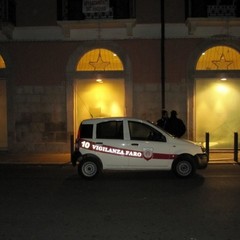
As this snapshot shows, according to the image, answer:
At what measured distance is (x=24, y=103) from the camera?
61.4 feet

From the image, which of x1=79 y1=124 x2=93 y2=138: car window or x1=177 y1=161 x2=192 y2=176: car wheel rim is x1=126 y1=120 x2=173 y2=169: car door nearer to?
x1=177 y1=161 x2=192 y2=176: car wheel rim

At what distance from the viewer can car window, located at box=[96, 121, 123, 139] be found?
467 inches

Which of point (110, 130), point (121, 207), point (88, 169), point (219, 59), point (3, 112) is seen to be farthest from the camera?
point (3, 112)

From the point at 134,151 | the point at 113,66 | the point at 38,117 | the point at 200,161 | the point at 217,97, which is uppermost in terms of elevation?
the point at 113,66

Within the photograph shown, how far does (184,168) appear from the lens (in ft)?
38.7

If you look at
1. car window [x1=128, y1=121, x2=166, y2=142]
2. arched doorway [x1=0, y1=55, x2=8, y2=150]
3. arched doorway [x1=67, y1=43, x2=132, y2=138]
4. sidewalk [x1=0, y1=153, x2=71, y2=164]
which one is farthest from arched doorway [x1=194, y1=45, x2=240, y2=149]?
arched doorway [x1=0, y1=55, x2=8, y2=150]

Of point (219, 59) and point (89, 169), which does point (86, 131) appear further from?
point (219, 59)

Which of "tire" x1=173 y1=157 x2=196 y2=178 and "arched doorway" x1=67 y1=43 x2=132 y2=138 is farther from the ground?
"arched doorway" x1=67 y1=43 x2=132 y2=138

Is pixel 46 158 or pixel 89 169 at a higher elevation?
pixel 89 169

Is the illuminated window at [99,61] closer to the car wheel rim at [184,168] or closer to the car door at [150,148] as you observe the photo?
the car door at [150,148]

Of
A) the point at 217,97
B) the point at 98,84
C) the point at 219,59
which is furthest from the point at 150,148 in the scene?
the point at 219,59

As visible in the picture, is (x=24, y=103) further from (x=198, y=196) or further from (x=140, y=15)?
(x=198, y=196)

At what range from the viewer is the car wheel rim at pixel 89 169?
38.6 ft

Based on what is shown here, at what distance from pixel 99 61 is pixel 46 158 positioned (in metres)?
4.53
